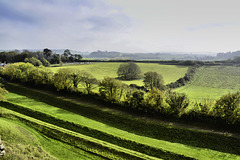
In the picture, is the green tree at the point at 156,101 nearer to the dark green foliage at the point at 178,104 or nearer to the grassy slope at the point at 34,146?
the dark green foliage at the point at 178,104

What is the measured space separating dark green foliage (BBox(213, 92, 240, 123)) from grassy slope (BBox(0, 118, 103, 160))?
62.3ft

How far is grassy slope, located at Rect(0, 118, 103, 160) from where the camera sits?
13602mm

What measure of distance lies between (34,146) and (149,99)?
18.1 metres

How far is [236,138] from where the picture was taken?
61.0 feet

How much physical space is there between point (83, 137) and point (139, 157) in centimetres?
719

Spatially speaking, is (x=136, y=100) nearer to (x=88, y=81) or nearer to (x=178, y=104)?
(x=178, y=104)

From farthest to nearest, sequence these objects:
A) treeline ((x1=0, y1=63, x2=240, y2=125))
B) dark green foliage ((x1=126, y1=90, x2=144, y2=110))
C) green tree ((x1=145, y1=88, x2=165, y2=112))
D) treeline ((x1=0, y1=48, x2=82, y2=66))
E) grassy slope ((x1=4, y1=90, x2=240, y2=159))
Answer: treeline ((x1=0, y1=48, x2=82, y2=66))
dark green foliage ((x1=126, y1=90, x2=144, y2=110))
green tree ((x1=145, y1=88, x2=165, y2=112))
treeline ((x1=0, y1=63, x2=240, y2=125))
grassy slope ((x1=4, y1=90, x2=240, y2=159))

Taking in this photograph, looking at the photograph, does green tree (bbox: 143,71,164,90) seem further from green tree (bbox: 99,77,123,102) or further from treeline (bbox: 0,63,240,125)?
green tree (bbox: 99,77,123,102)

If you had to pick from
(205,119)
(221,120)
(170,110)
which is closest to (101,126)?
(170,110)

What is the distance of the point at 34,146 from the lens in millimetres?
15539

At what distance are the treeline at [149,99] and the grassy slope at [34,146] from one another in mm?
13632

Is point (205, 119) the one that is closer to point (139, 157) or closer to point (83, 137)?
point (139, 157)

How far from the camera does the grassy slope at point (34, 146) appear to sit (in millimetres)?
13602

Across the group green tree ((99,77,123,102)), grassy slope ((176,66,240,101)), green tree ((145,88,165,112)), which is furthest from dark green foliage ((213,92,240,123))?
grassy slope ((176,66,240,101))
